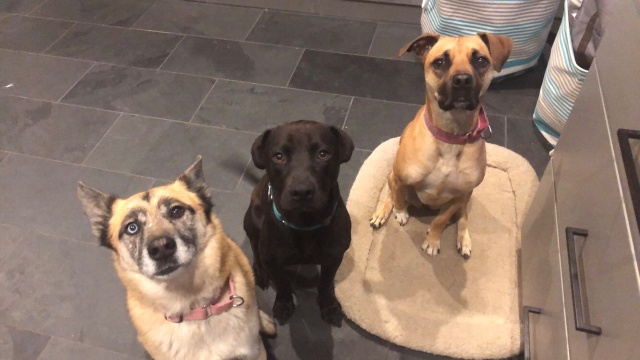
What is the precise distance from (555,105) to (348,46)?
1.53m

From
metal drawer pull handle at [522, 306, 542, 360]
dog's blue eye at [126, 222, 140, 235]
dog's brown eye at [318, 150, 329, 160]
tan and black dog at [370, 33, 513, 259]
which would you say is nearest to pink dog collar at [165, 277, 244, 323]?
dog's blue eye at [126, 222, 140, 235]

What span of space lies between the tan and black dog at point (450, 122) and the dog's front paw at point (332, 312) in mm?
613

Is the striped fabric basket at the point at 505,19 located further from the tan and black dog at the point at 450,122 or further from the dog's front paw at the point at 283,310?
the dog's front paw at the point at 283,310

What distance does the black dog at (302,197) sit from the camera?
58.9 inches

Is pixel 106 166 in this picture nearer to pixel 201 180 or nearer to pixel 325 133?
pixel 201 180

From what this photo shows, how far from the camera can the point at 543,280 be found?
64.5 inches

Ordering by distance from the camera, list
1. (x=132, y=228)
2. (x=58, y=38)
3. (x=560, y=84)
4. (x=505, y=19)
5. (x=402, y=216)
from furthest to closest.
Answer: (x=58, y=38) → (x=505, y=19) → (x=560, y=84) → (x=402, y=216) → (x=132, y=228)

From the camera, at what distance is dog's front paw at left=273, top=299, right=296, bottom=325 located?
1972 millimetres

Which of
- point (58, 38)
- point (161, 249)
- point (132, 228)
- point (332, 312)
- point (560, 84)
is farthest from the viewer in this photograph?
point (58, 38)

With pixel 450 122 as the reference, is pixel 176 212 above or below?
below

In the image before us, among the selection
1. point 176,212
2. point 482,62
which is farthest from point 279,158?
point 482,62

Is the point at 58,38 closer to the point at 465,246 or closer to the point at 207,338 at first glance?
the point at 207,338

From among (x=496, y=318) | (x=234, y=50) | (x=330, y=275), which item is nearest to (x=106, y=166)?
(x=234, y=50)

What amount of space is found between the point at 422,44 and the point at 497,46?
29cm
